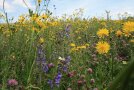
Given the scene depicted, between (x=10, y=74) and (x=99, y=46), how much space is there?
83 centimetres

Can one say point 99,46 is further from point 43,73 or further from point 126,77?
point 126,77

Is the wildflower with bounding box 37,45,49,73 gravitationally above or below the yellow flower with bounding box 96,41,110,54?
below

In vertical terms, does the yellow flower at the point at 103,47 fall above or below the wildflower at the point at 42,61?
above

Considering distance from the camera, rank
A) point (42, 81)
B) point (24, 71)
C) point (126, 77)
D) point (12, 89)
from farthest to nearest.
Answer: point (24, 71)
point (42, 81)
point (12, 89)
point (126, 77)

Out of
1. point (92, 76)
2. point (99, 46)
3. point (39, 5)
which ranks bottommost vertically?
point (92, 76)

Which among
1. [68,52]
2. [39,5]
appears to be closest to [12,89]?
[39,5]

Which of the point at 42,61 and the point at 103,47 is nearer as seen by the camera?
the point at 103,47

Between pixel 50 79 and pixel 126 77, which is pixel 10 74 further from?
pixel 126 77

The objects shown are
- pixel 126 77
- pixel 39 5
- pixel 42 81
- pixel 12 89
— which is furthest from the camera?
pixel 39 5

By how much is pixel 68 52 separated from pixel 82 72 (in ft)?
2.41

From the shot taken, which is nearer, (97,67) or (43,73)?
(43,73)

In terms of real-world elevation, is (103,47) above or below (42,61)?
above

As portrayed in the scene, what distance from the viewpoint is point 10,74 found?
2676mm

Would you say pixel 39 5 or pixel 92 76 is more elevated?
pixel 39 5
